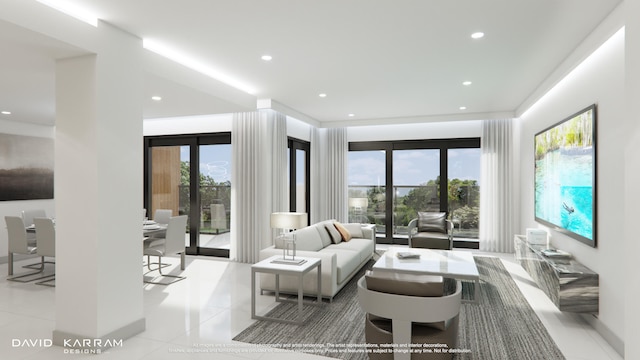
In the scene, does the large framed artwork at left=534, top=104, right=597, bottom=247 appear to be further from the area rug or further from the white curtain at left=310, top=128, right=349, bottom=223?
the white curtain at left=310, top=128, right=349, bottom=223

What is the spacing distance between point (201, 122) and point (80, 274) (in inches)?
171

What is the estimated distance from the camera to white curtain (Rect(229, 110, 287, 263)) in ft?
20.5

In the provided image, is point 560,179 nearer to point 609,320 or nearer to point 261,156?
point 609,320

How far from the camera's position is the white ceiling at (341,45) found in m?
2.98

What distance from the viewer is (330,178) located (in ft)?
27.9

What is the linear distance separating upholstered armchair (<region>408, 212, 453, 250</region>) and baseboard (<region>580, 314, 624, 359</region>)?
2.94 metres

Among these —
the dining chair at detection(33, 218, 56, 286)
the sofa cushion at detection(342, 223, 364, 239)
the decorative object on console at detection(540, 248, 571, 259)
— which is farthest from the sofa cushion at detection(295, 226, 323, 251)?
the dining chair at detection(33, 218, 56, 286)

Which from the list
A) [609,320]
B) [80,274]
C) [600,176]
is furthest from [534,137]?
[80,274]

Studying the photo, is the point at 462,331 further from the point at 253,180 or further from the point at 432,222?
the point at 253,180

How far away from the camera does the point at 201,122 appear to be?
23.0 feet

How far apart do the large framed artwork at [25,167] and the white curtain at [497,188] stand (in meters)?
8.92

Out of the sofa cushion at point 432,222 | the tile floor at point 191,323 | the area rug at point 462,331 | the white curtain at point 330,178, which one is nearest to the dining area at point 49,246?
the tile floor at point 191,323

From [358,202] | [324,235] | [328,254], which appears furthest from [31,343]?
[358,202]

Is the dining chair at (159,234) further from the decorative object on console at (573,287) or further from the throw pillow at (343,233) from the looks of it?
the decorative object on console at (573,287)
